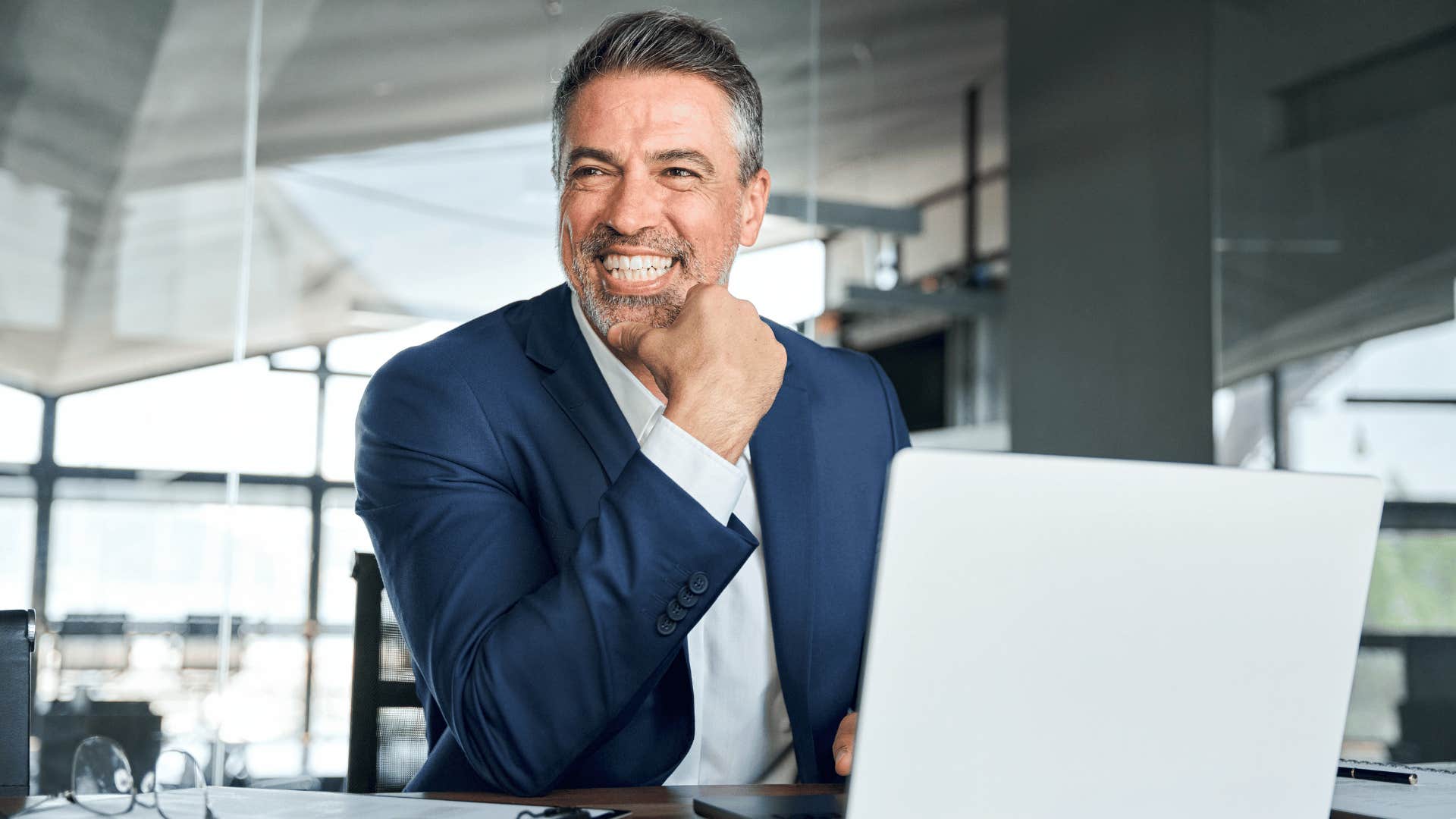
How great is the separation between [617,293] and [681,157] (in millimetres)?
166

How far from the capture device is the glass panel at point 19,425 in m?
2.99

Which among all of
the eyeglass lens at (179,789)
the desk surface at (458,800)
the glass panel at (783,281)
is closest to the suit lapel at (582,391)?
the desk surface at (458,800)

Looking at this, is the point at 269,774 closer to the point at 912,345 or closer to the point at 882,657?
the point at 882,657

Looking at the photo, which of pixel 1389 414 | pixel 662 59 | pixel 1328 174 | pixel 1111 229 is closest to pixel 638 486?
pixel 662 59

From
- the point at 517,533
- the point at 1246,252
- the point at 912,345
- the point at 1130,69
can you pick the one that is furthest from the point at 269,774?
the point at 912,345

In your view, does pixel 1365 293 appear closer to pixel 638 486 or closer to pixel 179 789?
pixel 638 486

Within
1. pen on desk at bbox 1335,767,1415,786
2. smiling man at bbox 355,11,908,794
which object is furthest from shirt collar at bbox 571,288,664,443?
pen on desk at bbox 1335,767,1415,786

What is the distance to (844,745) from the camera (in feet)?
3.87

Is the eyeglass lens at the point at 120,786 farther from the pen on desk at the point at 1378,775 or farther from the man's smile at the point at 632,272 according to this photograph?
the pen on desk at the point at 1378,775

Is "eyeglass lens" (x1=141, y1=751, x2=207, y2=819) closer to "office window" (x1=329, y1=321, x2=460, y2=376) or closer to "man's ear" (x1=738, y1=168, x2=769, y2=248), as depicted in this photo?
"man's ear" (x1=738, y1=168, x2=769, y2=248)

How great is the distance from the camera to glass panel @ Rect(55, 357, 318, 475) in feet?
9.94

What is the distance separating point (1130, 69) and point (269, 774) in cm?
377

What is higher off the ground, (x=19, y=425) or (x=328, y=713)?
(x=19, y=425)

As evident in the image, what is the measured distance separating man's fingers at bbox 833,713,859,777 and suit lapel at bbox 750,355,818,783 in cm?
4
